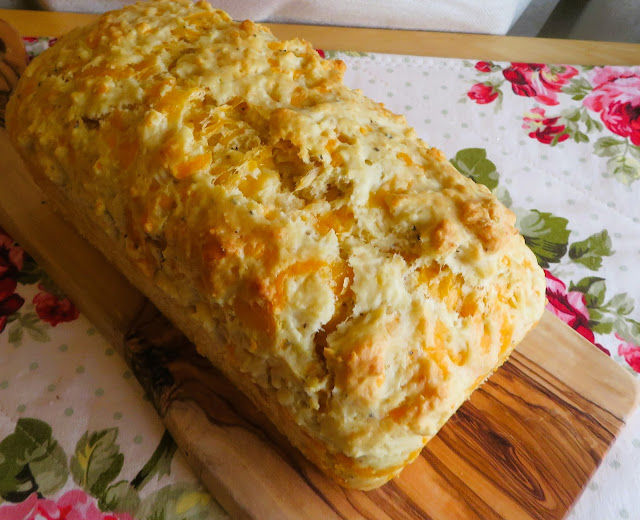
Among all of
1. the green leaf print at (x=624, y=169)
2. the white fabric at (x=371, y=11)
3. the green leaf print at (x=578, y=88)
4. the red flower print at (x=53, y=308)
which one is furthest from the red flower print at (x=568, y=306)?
the white fabric at (x=371, y=11)

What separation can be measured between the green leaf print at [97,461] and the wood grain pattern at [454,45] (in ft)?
5.42

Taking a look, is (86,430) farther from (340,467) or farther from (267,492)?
(340,467)

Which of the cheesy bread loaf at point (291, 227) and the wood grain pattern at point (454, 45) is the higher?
the cheesy bread loaf at point (291, 227)

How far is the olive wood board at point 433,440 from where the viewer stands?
3.94 ft

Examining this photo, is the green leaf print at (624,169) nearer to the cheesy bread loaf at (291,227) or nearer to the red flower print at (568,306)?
the red flower print at (568,306)

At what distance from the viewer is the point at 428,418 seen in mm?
1000

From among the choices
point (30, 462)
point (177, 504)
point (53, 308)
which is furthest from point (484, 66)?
point (30, 462)

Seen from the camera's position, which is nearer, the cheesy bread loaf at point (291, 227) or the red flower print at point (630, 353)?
the cheesy bread loaf at point (291, 227)

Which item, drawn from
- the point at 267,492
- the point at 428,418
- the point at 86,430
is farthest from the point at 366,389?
the point at 86,430

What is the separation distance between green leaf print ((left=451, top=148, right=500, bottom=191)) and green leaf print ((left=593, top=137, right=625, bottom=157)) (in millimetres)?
419

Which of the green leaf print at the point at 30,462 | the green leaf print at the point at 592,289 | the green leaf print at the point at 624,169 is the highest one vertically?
the green leaf print at the point at 30,462

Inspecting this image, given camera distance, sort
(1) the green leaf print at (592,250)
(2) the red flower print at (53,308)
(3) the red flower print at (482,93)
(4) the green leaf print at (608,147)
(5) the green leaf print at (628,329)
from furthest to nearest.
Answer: (3) the red flower print at (482,93) → (4) the green leaf print at (608,147) → (1) the green leaf print at (592,250) → (5) the green leaf print at (628,329) → (2) the red flower print at (53,308)

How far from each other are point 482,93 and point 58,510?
195 cm

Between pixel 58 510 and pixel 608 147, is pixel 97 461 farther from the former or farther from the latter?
pixel 608 147
